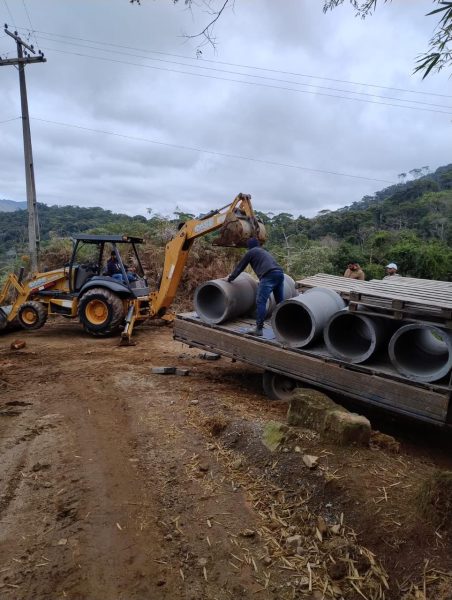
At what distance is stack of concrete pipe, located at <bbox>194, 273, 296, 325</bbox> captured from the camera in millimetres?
6539

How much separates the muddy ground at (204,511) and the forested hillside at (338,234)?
429 inches

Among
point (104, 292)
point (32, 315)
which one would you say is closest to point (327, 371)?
point (104, 292)

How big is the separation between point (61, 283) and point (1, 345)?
6.14 ft

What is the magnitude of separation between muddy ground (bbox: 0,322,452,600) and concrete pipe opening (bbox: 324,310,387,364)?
1022 mm

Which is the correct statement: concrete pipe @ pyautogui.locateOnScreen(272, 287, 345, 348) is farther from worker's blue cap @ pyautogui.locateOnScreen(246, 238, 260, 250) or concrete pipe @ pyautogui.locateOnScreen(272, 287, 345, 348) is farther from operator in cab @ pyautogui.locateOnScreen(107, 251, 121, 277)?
operator in cab @ pyautogui.locateOnScreen(107, 251, 121, 277)

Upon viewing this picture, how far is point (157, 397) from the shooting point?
19.3ft

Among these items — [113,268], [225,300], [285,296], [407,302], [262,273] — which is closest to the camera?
[407,302]

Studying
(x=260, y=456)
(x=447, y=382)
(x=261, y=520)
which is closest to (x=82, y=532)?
(x=261, y=520)

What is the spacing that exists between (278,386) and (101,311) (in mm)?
5105

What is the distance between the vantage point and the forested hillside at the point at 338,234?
1853 cm

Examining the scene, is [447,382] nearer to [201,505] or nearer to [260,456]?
[260,456]

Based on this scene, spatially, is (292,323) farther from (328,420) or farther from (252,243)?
(328,420)

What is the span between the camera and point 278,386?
6031 mm

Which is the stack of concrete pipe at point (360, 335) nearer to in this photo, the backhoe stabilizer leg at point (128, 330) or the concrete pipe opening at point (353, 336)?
the concrete pipe opening at point (353, 336)
